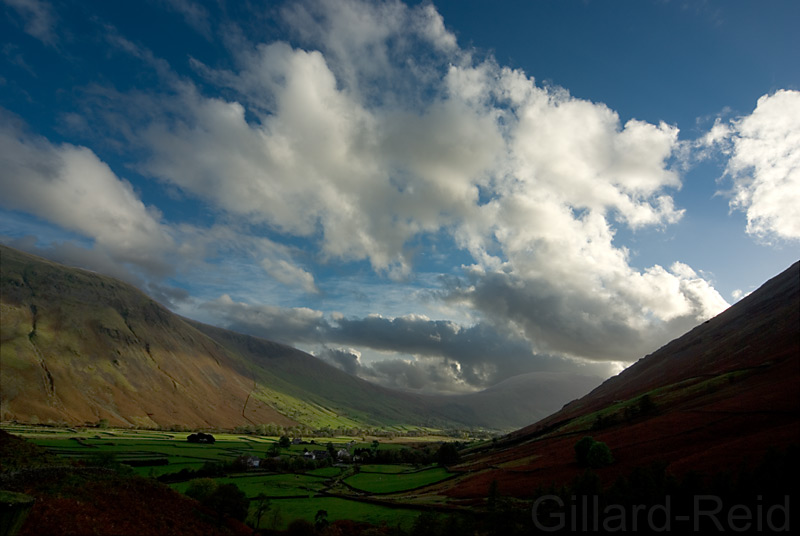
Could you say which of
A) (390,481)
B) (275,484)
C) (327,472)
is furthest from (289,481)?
(390,481)

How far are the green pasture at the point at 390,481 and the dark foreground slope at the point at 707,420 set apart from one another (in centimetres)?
952

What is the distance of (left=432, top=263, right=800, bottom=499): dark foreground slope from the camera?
59.9 m

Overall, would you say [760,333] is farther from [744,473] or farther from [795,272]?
[744,473]

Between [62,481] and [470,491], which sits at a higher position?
[62,481]

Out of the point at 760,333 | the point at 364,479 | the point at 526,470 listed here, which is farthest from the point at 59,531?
the point at 760,333

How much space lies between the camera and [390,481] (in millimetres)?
110750

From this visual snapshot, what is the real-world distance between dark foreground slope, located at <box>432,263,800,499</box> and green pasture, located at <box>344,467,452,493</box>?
9521 mm

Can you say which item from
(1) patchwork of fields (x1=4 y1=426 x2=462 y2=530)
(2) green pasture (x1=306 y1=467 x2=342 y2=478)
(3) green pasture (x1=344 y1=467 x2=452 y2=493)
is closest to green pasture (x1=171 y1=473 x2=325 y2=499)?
(1) patchwork of fields (x1=4 y1=426 x2=462 y2=530)

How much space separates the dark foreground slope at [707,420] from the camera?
197 ft

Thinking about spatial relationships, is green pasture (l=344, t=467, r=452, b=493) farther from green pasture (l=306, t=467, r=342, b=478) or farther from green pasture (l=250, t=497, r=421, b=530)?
green pasture (l=250, t=497, r=421, b=530)

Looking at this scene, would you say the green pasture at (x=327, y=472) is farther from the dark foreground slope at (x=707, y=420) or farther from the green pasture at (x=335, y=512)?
the dark foreground slope at (x=707, y=420)

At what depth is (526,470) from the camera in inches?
3499

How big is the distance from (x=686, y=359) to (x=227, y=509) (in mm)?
174027

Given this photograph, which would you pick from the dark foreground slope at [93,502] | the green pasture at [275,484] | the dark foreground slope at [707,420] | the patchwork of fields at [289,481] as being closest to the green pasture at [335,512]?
the patchwork of fields at [289,481]
